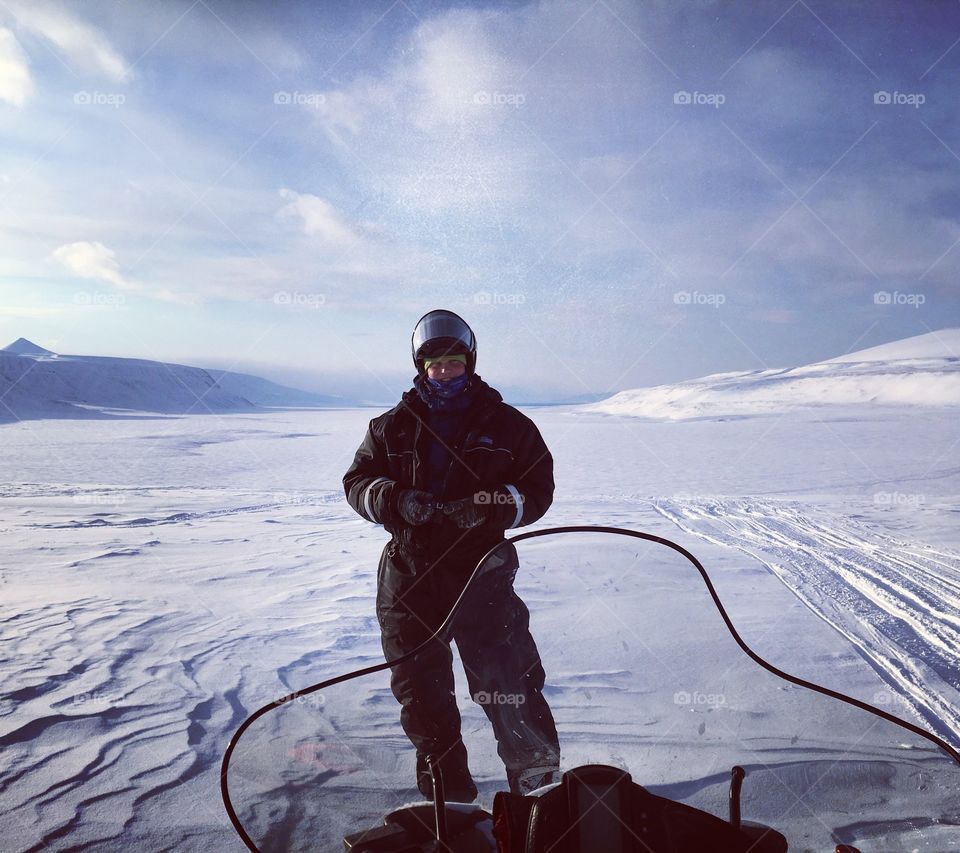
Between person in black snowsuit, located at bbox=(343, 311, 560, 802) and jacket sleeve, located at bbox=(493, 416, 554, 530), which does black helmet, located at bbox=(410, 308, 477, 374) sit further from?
jacket sleeve, located at bbox=(493, 416, 554, 530)

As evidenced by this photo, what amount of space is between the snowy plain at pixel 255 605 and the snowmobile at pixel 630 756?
0.10ft

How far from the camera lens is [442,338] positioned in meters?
2.23

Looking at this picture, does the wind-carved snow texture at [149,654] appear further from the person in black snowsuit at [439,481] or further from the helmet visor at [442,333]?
the helmet visor at [442,333]

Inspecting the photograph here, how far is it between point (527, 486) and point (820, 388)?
42.6 metres

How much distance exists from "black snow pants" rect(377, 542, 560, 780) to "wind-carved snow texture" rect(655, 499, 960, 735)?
245 centimetres

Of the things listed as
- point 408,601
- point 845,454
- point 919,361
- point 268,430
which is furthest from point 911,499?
point 919,361

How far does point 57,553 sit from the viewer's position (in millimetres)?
6105

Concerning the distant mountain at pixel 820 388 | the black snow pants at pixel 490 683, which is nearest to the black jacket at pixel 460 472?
Answer: the black snow pants at pixel 490 683

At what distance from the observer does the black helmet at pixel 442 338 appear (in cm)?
224

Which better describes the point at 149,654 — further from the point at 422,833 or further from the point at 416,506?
the point at 422,833

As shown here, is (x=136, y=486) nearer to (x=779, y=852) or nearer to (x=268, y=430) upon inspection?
(x=779, y=852)

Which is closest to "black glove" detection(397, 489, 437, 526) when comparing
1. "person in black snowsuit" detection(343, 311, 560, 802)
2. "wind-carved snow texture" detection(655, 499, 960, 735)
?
"person in black snowsuit" detection(343, 311, 560, 802)

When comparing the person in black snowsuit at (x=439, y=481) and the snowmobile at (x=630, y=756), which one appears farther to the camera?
the person in black snowsuit at (x=439, y=481)

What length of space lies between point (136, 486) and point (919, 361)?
47.6 meters
